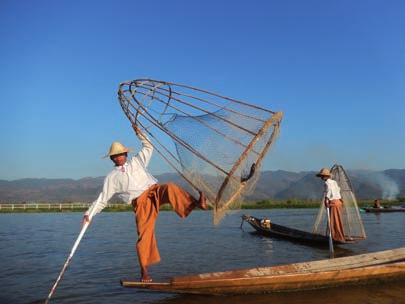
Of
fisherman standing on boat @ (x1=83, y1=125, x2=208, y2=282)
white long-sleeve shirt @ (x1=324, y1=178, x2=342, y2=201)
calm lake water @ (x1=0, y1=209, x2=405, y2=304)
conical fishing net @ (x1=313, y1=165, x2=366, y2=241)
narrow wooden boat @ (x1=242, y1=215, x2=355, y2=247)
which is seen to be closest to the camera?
fisherman standing on boat @ (x1=83, y1=125, x2=208, y2=282)

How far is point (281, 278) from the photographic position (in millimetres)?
6070

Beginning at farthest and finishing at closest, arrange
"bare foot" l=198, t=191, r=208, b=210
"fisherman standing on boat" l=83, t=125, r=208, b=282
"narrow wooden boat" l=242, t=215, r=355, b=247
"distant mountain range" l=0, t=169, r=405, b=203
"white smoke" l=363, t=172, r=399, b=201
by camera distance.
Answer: "distant mountain range" l=0, t=169, r=405, b=203 < "white smoke" l=363, t=172, r=399, b=201 < "narrow wooden boat" l=242, t=215, r=355, b=247 < "fisherman standing on boat" l=83, t=125, r=208, b=282 < "bare foot" l=198, t=191, r=208, b=210

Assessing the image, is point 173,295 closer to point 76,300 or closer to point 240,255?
point 76,300

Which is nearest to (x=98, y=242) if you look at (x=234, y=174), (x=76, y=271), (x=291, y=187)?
(x=76, y=271)

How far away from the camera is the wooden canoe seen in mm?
5824

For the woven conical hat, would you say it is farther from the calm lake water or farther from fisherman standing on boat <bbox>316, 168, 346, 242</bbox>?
fisherman standing on boat <bbox>316, 168, 346, 242</bbox>

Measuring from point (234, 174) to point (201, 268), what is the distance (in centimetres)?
321

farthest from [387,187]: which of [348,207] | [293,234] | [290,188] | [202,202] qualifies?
[202,202]

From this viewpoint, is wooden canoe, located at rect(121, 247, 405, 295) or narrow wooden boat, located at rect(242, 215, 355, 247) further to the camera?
narrow wooden boat, located at rect(242, 215, 355, 247)

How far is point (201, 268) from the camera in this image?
8672 mm

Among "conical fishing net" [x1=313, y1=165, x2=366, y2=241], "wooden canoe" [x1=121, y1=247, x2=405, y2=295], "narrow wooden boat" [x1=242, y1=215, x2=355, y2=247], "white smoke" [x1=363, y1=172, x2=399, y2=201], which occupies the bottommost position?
"wooden canoe" [x1=121, y1=247, x2=405, y2=295]

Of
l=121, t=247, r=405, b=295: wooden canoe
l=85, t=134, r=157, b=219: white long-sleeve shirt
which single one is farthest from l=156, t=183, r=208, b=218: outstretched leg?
l=121, t=247, r=405, b=295: wooden canoe

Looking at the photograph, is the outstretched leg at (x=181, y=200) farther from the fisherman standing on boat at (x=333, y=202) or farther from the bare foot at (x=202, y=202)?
the fisherman standing on boat at (x=333, y=202)

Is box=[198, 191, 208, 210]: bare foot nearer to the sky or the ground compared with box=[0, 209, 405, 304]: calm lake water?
nearer to the sky
